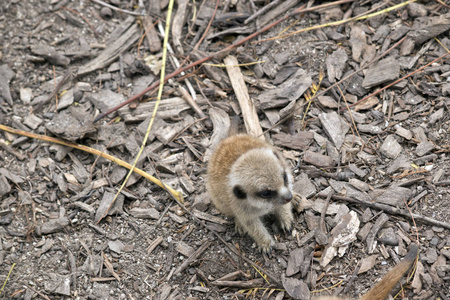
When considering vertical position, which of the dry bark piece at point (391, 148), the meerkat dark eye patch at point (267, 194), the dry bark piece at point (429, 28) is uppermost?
the dry bark piece at point (429, 28)

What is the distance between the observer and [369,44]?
5949 mm

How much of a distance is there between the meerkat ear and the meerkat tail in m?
1.56

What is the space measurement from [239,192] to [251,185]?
0.54ft

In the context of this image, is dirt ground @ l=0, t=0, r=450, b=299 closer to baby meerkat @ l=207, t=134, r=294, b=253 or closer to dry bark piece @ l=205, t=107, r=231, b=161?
dry bark piece @ l=205, t=107, r=231, b=161

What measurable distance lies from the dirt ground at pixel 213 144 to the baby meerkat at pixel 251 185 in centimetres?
25

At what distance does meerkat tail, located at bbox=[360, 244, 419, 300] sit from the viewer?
4.06m

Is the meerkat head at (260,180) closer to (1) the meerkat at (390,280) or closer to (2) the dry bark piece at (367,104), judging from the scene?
(1) the meerkat at (390,280)

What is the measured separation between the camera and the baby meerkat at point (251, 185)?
15.0 ft

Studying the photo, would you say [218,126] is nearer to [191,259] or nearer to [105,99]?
[105,99]

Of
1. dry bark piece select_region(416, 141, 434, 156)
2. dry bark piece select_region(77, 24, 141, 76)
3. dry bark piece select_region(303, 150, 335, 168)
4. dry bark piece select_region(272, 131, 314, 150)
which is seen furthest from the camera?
dry bark piece select_region(77, 24, 141, 76)

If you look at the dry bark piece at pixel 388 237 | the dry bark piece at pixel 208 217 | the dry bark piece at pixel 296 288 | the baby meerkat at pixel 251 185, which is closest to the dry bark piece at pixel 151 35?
the baby meerkat at pixel 251 185

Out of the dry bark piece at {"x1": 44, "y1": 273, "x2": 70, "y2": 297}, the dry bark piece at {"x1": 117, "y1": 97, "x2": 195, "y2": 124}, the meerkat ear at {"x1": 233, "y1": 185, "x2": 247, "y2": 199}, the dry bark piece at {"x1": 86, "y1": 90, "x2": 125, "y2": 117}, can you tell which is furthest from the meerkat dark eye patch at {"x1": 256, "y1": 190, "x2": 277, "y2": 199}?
the dry bark piece at {"x1": 86, "y1": 90, "x2": 125, "y2": 117}

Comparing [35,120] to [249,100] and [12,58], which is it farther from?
[249,100]

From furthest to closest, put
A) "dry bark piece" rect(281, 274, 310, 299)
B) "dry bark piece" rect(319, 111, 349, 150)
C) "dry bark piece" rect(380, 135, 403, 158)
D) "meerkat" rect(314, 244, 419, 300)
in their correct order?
"dry bark piece" rect(319, 111, 349, 150)
"dry bark piece" rect(380, 135, 403, 158)
"dry bark piece" rect(281, 274, 310, 299)
"meerkat" rect(314, 244, 419, 300)
